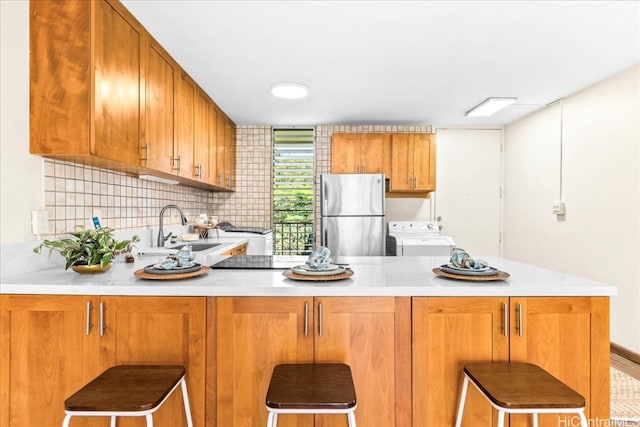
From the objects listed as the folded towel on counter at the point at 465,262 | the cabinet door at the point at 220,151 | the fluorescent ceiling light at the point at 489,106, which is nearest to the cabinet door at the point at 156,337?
the folded towel on counter at the point at 465,262

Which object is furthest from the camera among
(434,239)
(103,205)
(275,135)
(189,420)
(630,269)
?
(275,135)

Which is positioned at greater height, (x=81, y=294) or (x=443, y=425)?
(x=81, y=294)

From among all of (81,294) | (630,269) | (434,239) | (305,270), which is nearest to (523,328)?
(305,270)

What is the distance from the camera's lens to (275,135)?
4.70m

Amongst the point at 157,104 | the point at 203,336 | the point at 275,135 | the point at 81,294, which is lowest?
the point at 203,336

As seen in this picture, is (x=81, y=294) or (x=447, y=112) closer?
(x=81, y=294)

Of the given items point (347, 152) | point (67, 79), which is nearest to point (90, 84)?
point (67, 79)

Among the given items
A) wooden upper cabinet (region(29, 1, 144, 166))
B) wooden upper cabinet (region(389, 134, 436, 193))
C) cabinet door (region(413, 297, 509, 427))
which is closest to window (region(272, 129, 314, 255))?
wooden upper cabinet (region(389, 134, 436, 193))

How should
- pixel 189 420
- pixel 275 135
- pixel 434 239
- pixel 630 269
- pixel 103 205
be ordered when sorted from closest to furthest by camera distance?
pixel 189 420 < pixel 103 205 < pixel 630 269 < pixel 434 239 < pixel 275 135

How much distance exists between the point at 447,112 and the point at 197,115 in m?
2.71

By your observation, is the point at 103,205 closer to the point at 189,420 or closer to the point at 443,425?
the point at 189,420

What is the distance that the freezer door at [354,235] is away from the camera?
13.1 feet

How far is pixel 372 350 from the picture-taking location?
1.41 m

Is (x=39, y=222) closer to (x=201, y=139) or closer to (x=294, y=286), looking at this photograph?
(x=294, y=286)
